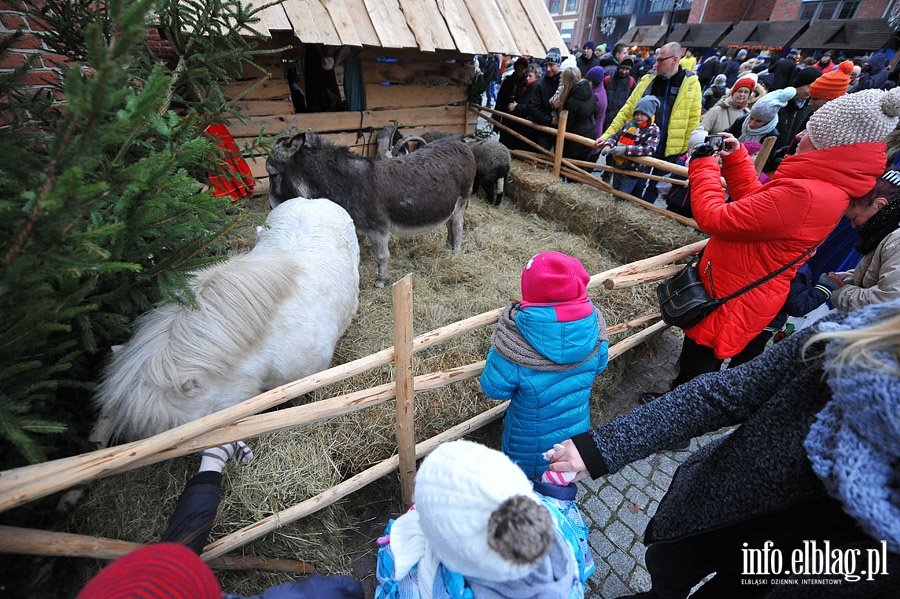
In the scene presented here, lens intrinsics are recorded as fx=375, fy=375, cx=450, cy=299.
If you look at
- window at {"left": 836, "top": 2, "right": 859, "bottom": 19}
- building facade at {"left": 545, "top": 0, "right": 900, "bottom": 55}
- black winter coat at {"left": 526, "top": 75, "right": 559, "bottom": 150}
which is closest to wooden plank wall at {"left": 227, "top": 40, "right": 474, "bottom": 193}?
black winter coat at {"left": 526, "top": 75, "right": 559, "bottom": 150}

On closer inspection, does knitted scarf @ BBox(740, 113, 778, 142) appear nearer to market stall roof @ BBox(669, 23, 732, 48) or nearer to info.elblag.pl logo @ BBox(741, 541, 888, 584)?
info.elblag.pl logo @ BBox(741, 541, 888, 584)

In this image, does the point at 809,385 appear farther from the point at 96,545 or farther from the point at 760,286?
the point at 96,545

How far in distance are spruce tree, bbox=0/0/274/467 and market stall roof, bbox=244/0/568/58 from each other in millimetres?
2059

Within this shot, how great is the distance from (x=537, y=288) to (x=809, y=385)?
106cm

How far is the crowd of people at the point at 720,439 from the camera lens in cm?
88

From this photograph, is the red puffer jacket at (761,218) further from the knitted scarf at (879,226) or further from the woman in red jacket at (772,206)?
the knitted scarf at (879,226)

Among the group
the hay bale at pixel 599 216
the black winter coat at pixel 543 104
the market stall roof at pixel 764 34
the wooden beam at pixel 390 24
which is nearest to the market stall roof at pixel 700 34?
the market stall roof at pixel 764 34

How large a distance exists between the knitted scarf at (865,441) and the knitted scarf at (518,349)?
3.50 feet

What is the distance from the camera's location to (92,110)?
36.0 inches

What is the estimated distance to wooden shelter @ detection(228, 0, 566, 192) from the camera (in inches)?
174

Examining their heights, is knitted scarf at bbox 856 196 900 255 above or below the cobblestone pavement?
above

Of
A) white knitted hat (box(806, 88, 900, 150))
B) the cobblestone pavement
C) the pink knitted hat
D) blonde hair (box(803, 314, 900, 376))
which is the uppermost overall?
white knitted hat (box(806, 88, 900, 150))

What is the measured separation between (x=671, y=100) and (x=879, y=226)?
3.64 metres

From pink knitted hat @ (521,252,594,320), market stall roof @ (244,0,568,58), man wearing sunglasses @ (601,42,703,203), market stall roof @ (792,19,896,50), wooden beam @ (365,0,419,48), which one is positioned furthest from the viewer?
market stall roof @ (792,19,896,50)
